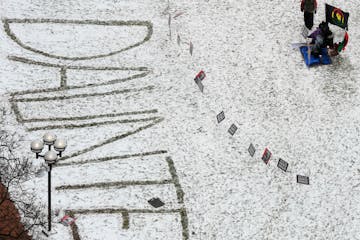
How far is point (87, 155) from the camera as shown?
2417 cm

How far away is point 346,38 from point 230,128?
7.12m

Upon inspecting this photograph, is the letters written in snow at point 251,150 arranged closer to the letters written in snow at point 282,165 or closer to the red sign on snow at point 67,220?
the letters written in snow at point 282,165

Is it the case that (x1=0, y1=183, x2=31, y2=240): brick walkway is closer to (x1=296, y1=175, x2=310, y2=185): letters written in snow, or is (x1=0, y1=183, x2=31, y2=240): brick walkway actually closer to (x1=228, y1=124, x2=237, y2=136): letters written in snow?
(x1=228, y1=124, x2=237, y2=136): letters written in snow

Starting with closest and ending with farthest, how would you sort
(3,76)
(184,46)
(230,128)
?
(230,128)
(3,76)
(184,46)

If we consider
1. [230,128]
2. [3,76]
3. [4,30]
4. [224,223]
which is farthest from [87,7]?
[224,223]

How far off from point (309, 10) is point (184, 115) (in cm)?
830

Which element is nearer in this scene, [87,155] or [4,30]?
[87,155]

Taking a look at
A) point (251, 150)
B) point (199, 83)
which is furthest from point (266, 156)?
point (199, 83)

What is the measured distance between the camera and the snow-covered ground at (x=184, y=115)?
2217 centimetres

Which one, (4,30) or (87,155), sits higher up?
(4,30)

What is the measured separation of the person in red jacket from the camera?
97.2 ft

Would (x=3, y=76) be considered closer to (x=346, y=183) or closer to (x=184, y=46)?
(x=184, y=46)

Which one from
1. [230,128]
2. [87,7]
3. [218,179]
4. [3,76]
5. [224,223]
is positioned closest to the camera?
[224,223]

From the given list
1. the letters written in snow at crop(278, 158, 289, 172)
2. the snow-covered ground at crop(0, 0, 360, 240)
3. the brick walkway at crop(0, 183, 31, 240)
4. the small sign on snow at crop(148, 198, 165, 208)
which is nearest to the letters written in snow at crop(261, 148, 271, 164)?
the snow-covered ground at crop(0, 0, 360, 240)
